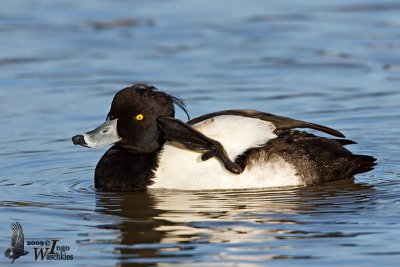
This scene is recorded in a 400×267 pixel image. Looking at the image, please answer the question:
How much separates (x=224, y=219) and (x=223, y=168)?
866 mm

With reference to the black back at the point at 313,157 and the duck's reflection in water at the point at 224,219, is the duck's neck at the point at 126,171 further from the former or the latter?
the black back at the point at 313,157

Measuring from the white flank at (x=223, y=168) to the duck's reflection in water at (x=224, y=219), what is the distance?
8 cm

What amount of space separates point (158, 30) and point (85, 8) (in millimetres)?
1939

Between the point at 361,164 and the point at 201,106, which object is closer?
the point at 361,164

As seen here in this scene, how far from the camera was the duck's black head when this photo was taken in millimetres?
8680

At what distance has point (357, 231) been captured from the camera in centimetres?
714

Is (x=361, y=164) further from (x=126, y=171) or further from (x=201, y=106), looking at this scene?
(x=201, y=106)

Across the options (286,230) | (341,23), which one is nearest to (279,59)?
(341,23)

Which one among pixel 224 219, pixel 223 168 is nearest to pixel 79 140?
pixel 223 168

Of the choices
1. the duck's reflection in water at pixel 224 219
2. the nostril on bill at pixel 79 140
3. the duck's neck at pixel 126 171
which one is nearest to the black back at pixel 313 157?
the duck's reflection in water at pixel 224 219

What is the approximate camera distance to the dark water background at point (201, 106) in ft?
23.0

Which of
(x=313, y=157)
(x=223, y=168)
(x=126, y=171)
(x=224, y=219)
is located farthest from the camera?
(x=126, y=171)

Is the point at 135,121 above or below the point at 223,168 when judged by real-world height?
above

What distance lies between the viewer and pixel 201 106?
11.6 m
